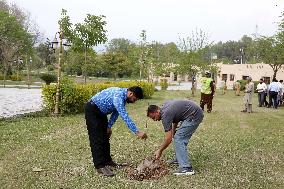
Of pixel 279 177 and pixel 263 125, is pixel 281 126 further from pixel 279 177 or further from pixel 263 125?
pixel 279 177

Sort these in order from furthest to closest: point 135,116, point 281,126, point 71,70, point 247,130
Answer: point 71,70 < point 135,116 < point 281,126 < point 247,130

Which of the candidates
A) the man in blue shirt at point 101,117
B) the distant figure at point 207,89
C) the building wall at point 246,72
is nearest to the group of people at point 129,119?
the man in blue shirt at point 101,117

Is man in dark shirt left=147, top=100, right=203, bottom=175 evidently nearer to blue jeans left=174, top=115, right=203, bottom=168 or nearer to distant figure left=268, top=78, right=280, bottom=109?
blue jeans left=174, top=115, right=203, bottom=168

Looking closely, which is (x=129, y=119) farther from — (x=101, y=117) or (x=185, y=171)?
(x=185, y=171)

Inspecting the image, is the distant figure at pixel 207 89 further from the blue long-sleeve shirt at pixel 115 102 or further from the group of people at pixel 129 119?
the blue long-sleeve shirt at pixel 115 102

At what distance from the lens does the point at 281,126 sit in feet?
49.6

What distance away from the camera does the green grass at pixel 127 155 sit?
6.89m

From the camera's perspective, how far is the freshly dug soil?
7082mm

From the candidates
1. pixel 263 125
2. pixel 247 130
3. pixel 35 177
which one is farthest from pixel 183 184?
pixel 263 125

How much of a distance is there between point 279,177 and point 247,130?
6.07 meters

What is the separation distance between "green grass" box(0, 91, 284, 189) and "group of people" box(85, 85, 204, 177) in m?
0.31

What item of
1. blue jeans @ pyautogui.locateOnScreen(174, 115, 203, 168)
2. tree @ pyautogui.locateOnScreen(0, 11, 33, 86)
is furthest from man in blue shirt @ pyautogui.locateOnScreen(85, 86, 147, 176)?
tree @ pyautogui.locateOnScreen(0, 11, 33, 86)

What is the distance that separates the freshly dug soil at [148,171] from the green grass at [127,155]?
153 mm

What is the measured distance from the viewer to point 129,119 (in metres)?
6.88
